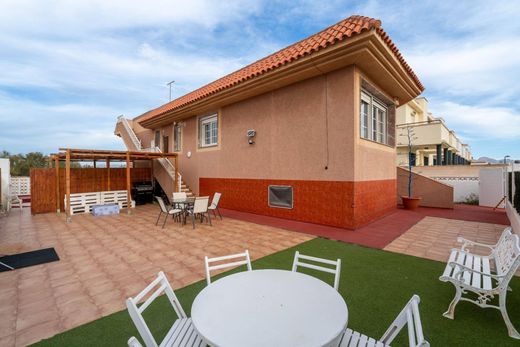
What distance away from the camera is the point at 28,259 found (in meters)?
5.04

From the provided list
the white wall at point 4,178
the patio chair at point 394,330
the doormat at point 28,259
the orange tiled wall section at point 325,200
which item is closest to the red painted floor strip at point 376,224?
the orange tiled wall section at point 325,200

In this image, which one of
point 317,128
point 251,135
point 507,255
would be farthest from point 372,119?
point 507,255

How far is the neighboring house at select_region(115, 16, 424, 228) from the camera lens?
6984mm

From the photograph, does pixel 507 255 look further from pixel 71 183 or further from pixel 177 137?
pixel 71 183

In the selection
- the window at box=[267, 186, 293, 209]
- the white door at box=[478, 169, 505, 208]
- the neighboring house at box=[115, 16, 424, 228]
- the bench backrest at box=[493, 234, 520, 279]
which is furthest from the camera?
the white door at box=[478, 169, 505, 208]

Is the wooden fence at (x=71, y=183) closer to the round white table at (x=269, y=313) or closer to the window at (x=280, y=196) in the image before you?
the window at (x=280, y=196)

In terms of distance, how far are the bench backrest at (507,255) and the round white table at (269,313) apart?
2.09 metres

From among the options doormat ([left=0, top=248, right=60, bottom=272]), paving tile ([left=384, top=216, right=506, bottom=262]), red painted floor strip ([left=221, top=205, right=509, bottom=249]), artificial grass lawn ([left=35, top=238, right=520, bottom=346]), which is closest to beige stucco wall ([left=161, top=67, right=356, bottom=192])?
red painted floor strip ([left=221, top=205, right=509, bottom=249])

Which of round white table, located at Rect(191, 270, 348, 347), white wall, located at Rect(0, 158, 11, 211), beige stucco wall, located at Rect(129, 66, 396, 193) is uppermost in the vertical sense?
beige stucco wall, located at Rect(129, 66, 396, 193)

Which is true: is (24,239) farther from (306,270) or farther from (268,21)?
(268,21)

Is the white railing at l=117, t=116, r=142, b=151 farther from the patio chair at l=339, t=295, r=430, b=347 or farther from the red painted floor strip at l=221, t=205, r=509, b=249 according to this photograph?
the patio chair at l=339, t=295, r=430, b=347

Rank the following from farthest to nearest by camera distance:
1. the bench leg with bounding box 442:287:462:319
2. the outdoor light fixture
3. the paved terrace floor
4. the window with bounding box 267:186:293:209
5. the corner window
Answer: the corner window
the outdoor light fixture
the window with bounding box 267:186:293:209
the paved terrace floor
the bench leg with bounding box 442:287:462:319

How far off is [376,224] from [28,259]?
918 centimetres

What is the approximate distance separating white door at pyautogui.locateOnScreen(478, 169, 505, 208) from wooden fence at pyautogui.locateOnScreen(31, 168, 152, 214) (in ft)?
61.2
